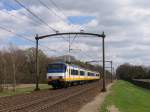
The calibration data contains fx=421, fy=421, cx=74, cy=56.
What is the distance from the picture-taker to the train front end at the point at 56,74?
50500 mm

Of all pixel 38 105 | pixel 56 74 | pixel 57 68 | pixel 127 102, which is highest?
pixel 57 68

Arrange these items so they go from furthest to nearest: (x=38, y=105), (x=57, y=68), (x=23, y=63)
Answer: (x=23, y=63), (x=57, y=68), (x=38, y=105)

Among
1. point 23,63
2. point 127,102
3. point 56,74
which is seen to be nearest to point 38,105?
point 127,102

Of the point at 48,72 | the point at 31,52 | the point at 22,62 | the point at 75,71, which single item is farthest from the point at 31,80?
the point at 48,72

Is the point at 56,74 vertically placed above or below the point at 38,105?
above

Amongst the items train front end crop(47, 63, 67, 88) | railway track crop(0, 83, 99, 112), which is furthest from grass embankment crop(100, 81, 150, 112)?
train front end crop(47, 63, 67, 88)

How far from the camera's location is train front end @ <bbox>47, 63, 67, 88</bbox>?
50.5 m

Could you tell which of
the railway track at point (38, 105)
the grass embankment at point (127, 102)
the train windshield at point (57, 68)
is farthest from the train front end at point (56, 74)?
the railway track at point (38, 105)

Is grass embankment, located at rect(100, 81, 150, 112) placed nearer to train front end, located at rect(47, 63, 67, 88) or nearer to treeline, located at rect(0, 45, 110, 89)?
train front end, located at rect(47, 63, 67, 88)

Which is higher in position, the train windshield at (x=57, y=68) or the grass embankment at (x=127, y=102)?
the train windshield at (x=57, y=68)

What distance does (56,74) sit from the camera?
167 ft

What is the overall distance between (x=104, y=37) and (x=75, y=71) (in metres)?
13.9

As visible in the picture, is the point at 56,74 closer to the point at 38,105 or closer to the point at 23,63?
the point at 38,105

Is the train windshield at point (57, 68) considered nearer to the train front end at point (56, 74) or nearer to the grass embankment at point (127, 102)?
the train front end at point (56, 74)
